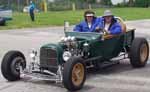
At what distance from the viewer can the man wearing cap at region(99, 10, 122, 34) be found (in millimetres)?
11000

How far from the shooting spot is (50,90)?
8.81 meters

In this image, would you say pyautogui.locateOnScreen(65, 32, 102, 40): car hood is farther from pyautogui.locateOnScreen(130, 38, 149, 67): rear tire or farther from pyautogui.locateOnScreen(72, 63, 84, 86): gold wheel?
pyautogui.locateOnScreen(72, 63, 84, 86): gold wheel

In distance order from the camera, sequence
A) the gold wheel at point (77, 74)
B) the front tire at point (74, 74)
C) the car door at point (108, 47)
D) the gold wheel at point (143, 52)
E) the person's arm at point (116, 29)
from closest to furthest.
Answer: the front tire at point (74, 74) < the gold wheel at point (77, 74) < the car door at point (108, 47) < the person's arm at point (116, 29) < the gold wheel at point (143, 52)

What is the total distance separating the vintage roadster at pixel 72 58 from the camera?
8.75 metres

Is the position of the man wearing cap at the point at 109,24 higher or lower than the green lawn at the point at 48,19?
higher

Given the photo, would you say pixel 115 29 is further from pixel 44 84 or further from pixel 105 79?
pixel 44 84

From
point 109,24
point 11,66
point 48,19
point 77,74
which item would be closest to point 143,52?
point 109,24

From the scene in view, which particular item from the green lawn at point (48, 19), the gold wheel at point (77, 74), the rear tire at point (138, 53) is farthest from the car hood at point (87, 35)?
the green lawn at point (48, 19)

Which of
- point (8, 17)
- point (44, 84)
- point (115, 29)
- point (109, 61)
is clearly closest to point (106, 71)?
point (109, 61)

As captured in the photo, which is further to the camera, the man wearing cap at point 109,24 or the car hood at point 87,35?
the man wearing cap at point 109,24

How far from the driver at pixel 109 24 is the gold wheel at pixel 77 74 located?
88.2 inches

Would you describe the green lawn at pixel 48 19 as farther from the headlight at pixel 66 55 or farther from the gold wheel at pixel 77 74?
the gold wheel at pixel 77 74

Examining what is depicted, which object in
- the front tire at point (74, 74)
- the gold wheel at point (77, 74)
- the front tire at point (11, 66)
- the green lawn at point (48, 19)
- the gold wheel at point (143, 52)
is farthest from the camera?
the green lawn at point (48, 19)

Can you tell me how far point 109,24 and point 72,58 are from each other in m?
2.65
